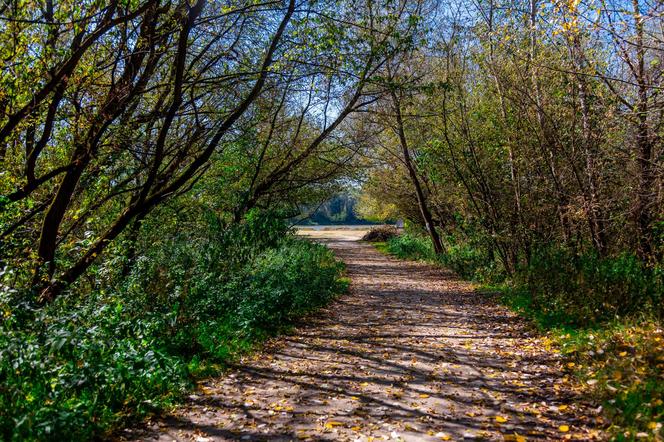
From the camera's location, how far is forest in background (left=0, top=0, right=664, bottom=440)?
15.8 ft

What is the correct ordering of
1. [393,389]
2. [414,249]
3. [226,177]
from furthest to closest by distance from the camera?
[414,249] → [226,177] → [393,389]

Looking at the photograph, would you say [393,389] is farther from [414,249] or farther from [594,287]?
[414,249]

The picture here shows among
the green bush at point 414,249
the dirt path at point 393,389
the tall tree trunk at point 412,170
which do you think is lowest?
the dirt path at point 393,389

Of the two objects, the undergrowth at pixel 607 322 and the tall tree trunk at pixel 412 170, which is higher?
the tall tree trunk at pixel 412 170

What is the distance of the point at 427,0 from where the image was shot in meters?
14.0

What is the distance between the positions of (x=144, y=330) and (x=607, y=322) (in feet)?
19.7

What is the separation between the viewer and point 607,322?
6.78 meters

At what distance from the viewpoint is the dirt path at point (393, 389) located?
429 cm

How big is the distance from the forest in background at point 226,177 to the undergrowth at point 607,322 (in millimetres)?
48

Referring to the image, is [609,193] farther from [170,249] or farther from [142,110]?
[142,110]

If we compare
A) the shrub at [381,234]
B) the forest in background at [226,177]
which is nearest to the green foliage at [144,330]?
the forest in background at [226,177]

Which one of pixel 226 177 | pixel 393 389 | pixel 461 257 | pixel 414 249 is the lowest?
pixel 393 389

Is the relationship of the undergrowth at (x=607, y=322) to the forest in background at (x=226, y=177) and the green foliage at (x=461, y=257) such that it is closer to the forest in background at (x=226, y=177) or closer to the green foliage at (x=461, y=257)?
the forest in background at (x=226, y=177)

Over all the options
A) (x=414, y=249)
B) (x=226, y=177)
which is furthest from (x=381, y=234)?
(x=226, y=177)
